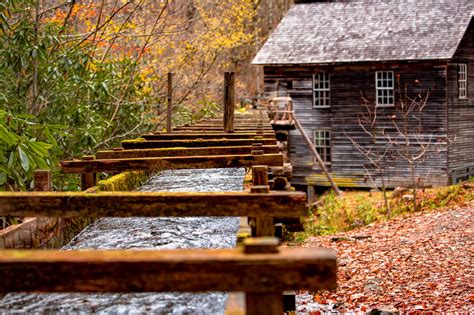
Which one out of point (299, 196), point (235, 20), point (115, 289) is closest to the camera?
point (115, 289)

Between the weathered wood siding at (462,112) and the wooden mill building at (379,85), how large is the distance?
43 millimetres

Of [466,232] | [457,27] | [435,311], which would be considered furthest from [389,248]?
[457,27]

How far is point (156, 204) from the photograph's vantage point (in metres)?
4.28

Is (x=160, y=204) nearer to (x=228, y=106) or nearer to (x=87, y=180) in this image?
(x=87, y=180)

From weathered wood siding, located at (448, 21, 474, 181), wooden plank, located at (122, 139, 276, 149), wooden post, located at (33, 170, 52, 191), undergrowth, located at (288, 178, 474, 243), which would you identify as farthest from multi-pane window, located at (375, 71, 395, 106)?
wooden post, located at (33, 170, 52, 191)

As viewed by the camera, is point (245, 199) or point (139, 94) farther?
point (139, 94)

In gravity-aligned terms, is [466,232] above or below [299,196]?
below

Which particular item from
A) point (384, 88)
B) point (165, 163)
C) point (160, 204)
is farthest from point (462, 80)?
point (160, 204)

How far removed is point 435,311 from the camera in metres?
9.32

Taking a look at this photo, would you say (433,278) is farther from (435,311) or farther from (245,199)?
(245,199)

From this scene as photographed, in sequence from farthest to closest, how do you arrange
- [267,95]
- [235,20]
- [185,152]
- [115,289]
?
1. [267,95]
2. [235,20]
3. [185,152]
4. [115,289]

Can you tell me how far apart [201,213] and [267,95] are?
85.8 feet

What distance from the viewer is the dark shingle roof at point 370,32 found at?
27.0m

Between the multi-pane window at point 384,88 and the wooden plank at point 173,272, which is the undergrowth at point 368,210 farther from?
the wooden plank at point 173,272
